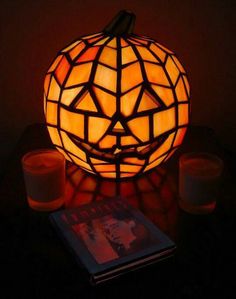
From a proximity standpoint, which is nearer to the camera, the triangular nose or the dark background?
the triangular nose

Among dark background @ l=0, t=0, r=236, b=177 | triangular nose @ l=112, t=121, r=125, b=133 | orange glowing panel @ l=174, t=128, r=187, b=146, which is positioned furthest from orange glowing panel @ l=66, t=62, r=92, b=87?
dark background @ l=0, t=0, r=236, b=177

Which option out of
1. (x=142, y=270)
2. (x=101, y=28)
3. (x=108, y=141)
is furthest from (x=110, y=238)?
(x=101, y=28)

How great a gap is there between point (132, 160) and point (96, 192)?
0.35 ft

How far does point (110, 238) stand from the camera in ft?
2.09

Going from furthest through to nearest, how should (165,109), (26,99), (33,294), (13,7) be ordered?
(26,99) < (13,7) < (165,109) < (33,294)

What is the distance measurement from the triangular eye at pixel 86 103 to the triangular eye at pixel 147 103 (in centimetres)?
9

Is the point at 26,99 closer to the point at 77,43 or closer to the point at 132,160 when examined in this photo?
the point at 77,43

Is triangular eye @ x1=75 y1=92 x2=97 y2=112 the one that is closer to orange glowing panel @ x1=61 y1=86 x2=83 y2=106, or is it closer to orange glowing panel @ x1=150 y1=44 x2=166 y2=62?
orange glowing panel @ x1=61 y1=86 x2=83 y2=106

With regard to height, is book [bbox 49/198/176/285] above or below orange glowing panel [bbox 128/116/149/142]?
below

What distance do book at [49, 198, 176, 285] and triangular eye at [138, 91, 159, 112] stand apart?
185mm

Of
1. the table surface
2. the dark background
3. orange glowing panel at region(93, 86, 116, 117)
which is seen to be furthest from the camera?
the dark background

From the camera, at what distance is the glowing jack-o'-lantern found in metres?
0.70

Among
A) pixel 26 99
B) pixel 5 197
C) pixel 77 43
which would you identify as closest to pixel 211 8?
pixel 77 43

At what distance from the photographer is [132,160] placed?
0.75 metres
